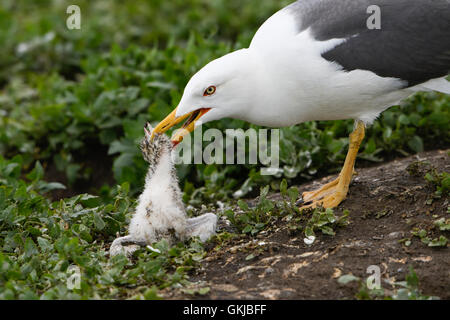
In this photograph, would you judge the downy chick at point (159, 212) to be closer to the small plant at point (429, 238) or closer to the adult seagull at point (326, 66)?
the adult seagull at point (326, 66)

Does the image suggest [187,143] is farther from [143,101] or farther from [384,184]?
[384,184]

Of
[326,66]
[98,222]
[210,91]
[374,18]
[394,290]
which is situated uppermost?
[374,18]

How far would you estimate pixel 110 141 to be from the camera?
23.4 feet

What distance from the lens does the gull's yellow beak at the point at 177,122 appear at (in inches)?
200

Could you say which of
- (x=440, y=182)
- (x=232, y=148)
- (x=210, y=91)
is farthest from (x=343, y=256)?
(x=232, y=148)

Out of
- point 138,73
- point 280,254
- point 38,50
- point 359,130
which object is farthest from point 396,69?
point 38,50

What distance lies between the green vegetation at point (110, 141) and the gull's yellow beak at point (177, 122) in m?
0.71

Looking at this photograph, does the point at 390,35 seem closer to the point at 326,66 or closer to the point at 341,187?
the point at 326,66

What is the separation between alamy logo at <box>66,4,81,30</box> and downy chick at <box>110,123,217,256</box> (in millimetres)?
4882

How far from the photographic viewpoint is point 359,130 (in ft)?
17.9

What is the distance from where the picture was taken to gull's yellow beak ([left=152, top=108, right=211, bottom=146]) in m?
5.07

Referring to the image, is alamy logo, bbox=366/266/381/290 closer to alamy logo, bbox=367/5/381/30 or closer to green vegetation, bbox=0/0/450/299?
green vegetation, bbox=0/0/450/299

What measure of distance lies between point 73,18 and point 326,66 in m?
5.79

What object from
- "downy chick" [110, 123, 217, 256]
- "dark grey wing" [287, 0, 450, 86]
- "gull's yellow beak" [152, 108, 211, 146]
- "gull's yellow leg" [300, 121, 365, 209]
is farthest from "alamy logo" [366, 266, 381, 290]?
"gull's yellow beak" [152, 108, 211, 146]
